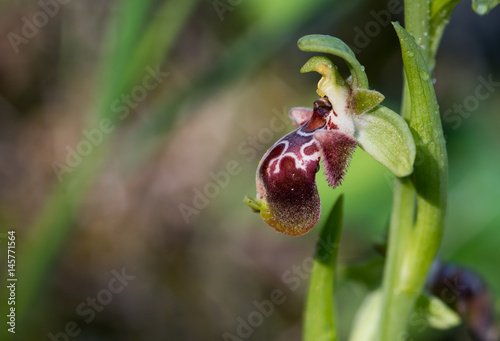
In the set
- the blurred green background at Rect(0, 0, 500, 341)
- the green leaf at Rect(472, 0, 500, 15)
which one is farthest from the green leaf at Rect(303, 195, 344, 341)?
the blurred green background at Rect(0, 0, 500, 341)

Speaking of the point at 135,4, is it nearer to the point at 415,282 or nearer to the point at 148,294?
the point at 415,282

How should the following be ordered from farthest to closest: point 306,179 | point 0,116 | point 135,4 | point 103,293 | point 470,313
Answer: point 0,116, point 103,293, point 135,4, point 470,313, point 306,179

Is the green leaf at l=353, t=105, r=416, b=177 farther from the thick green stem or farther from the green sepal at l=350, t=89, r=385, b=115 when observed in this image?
the thick green stem

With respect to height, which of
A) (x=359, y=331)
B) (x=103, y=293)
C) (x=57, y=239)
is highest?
(x=57, y=239)

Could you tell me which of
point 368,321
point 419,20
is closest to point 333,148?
point 419,20

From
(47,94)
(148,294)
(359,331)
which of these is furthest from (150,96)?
(359,331)

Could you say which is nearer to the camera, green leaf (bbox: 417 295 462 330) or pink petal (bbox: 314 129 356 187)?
pink petal (bbox: 314 129 356 187)
